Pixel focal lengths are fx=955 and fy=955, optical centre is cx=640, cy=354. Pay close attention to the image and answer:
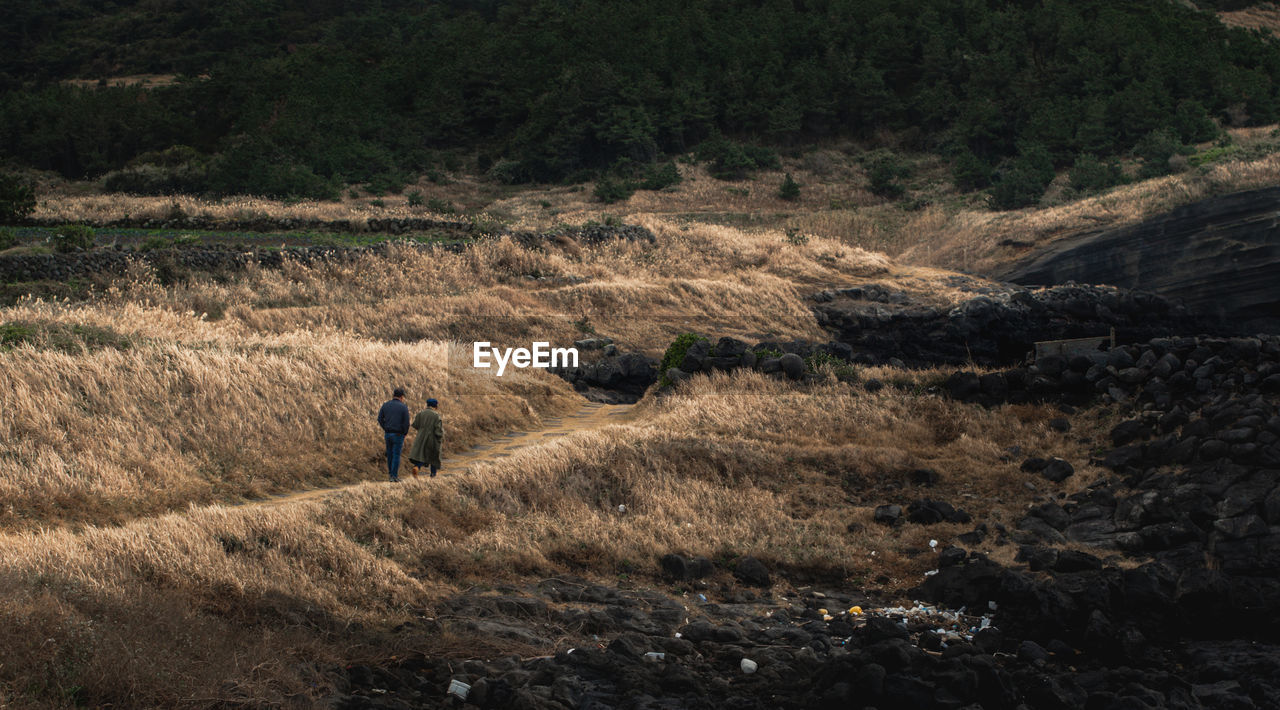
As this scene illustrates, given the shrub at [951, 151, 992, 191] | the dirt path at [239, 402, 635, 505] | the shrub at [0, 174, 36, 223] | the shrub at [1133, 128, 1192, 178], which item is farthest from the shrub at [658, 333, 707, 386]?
the shrub at [951, 151, 992, 191]

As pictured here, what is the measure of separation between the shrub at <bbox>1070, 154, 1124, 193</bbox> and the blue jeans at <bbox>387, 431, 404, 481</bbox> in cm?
4622

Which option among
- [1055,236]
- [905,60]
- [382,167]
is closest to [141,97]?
[382,167]

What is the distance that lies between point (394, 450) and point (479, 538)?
8.68 ft

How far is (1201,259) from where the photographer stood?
1403 inches

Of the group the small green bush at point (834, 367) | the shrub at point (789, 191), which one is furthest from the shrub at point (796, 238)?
the small green bush at point (834, 367)

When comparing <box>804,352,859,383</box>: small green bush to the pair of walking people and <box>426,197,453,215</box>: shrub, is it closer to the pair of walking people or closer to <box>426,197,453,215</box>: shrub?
the pair of walking people

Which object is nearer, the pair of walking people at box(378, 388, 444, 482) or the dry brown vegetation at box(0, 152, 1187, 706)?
the dry brown vegetation at box(0, 152, 1187, 706)

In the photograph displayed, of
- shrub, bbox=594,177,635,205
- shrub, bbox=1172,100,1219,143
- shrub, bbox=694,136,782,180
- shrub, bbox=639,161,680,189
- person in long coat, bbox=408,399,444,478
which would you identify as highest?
shrub, bbox=1172,100,1219,143

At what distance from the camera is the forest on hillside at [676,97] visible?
5725 cm

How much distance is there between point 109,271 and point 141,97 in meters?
54.7

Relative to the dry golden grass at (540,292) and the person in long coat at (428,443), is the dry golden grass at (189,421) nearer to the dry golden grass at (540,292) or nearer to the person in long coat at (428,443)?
the person in long coat at (428,443)

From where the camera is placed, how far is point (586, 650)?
8.60 metres

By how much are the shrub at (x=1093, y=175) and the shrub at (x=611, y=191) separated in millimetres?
24872

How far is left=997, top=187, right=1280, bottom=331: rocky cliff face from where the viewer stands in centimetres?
3384
